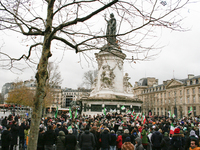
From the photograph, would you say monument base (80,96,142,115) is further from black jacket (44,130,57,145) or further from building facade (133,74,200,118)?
building facade (133,74,200,118)

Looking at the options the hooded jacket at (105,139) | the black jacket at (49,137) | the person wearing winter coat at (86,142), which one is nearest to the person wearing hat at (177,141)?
the hooded jacket at (105,139)

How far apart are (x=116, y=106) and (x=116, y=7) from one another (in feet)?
72.6

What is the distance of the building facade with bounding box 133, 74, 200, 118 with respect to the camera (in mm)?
65406

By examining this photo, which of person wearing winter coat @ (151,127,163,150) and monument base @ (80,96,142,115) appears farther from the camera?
monument base @ (80,96,142,115)

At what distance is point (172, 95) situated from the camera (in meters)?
74.5

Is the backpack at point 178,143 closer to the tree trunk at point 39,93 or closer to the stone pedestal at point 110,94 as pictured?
the tree trunk at point 39,93

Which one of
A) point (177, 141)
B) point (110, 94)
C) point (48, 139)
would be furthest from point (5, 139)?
point (110, 94)

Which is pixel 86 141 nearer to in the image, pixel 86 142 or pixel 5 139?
pixel 86 142

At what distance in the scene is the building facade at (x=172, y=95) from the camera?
6541 centimetres

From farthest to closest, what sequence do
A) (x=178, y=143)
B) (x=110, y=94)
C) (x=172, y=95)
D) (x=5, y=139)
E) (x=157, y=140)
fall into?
(x=172, y=95) < (x=110, y=94) < (x=5, y=139) < (x=157, y=140) < (x=178, y=143)

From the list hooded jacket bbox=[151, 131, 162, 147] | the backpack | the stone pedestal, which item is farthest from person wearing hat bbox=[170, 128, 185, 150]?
the stone pedestal

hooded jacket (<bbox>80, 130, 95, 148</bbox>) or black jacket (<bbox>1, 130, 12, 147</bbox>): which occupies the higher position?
hooded jacket (<bbox>80, 130, 95, 148</bbox>)

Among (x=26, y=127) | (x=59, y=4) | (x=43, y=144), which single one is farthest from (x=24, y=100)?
(x=59, y=4)

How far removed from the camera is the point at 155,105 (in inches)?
3332
